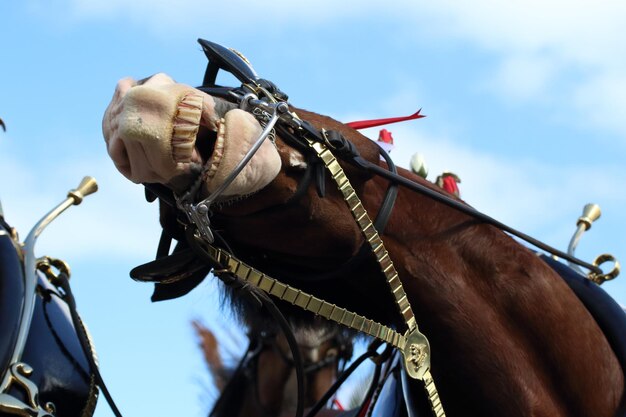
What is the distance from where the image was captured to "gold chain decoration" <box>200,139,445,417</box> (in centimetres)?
282

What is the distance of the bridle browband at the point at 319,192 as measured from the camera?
2.78 metres

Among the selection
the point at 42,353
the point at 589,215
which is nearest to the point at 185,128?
the point at 42,353

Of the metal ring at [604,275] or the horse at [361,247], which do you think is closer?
the horse at [361,247]

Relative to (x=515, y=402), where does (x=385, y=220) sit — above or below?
above

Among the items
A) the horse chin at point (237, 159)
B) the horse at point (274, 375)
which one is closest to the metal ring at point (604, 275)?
the horse chin at point (237, 159)

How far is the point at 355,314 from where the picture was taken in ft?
9.82

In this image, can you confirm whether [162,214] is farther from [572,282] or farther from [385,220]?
[572,282]

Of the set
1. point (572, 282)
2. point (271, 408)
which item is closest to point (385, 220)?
point (572, 282)

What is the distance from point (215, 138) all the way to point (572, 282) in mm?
1437

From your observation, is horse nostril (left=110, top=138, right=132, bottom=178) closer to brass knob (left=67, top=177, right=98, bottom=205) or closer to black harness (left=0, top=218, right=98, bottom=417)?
black harness (left=0, top=218, right=98, bottom=417)

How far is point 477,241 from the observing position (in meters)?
3.30

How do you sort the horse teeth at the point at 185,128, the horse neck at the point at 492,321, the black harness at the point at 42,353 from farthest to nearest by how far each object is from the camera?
the black harness at the point at 42,353
the horse neck at the point at 492,321
the horse teeth at the point at 185,128

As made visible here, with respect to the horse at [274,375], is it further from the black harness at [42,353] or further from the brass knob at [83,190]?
the black harness at [42,353]

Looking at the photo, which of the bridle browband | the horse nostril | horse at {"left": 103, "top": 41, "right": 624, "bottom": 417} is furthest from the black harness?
the horse nostril
